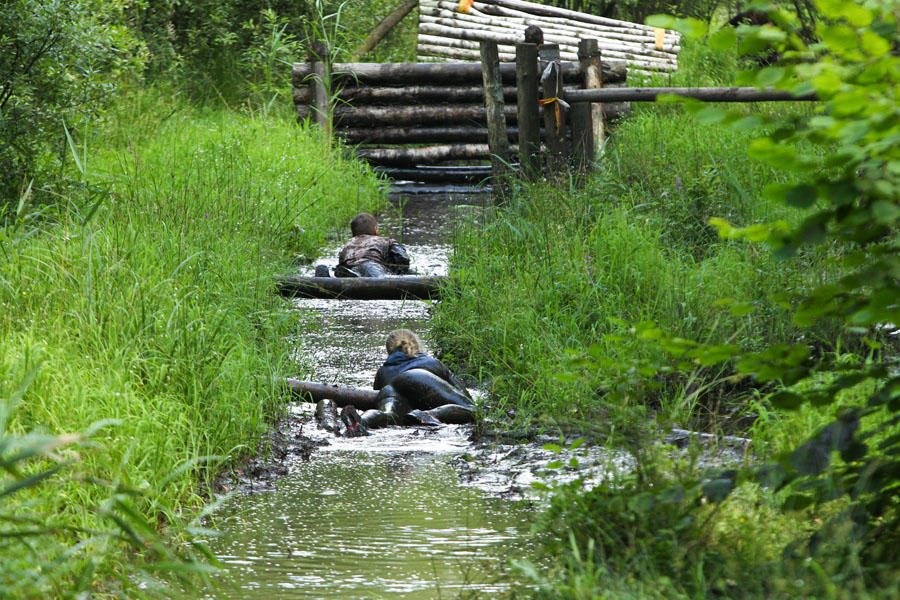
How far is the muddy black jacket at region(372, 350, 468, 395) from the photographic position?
6980 millimetres

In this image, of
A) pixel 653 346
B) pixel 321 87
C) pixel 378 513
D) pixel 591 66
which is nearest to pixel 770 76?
pixel 378 513

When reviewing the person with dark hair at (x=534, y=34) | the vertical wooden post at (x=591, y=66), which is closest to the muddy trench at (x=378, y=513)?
the person with dark hair at (x=534, y=34)


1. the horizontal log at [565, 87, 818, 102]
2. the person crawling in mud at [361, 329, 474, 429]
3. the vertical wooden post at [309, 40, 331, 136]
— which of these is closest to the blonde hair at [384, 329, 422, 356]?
the person crawling in mud at [361, 329, 474, 429]

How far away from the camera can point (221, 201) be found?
934 centimetres

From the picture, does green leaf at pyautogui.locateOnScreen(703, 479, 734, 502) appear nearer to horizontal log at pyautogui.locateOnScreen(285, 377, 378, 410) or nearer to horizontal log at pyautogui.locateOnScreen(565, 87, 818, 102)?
horizontal log at pyautogui.locateOnScreen(285, 377, 378, 410)

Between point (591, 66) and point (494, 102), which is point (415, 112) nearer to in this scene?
point (591, 66)

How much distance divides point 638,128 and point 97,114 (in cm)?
578

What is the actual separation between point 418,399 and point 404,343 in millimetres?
605

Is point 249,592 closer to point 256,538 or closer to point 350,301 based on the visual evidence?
point 256,538

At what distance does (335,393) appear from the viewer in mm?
6980

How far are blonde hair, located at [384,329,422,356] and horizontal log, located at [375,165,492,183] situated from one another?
847 cm

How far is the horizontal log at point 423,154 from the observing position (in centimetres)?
A: 1569

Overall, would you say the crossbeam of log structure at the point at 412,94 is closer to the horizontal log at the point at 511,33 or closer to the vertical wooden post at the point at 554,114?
the horizontal log at the point at 511,33

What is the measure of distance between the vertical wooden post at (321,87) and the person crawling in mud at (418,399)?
789 cm
